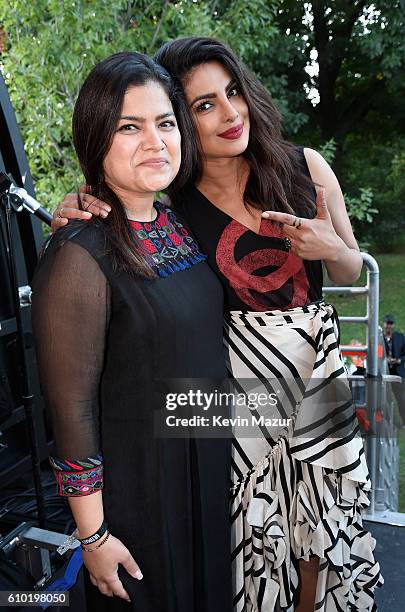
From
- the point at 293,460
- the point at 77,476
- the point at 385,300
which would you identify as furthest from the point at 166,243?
the point at 385,300

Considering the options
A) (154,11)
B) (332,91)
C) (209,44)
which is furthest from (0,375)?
(332,91)

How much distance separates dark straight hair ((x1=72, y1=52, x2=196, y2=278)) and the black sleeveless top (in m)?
0.27

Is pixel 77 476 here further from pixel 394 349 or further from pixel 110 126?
pixel 394 349

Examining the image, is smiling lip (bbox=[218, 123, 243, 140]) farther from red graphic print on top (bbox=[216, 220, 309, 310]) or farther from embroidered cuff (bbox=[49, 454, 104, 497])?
embroidered cuff (bbox=[49, 454, 104, 497])

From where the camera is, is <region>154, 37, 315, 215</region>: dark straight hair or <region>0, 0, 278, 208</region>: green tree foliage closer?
<region>154, 37, 315, 215</region>: dark straight hair

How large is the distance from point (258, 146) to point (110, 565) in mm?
931

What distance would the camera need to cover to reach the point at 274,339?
4.19 feet

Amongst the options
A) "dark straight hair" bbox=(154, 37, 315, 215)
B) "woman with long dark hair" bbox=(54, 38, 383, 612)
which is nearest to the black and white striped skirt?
"woman with long dark hair" bbox=(54, 38, 383, 612)

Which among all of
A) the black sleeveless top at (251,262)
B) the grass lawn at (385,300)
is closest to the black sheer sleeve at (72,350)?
the black sleeveless top at (251,262)

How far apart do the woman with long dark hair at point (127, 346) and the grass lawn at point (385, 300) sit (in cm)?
629

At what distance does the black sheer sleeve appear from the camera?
963mm

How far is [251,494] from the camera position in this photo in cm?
132

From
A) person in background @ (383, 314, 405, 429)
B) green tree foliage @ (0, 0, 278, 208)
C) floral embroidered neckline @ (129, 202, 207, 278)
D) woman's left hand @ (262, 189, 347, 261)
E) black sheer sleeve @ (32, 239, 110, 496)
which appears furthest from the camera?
person in background @ (383, 314, 405, 429)

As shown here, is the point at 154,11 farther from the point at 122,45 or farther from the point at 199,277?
the point at 199,277
